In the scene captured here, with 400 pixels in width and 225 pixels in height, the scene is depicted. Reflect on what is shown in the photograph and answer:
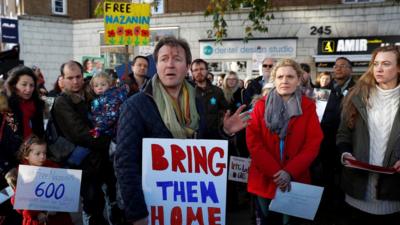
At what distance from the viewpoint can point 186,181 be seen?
2488mm

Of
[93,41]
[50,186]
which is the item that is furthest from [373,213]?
[93,41]

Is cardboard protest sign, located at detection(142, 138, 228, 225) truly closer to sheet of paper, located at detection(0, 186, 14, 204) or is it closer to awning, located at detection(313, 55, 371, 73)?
sheet of paper, located at detection(0, 186, 14, 204)

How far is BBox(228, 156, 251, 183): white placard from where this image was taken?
4.66m

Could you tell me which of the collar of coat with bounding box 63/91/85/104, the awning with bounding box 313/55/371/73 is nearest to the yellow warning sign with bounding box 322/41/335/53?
the awning with bounding box 313/55/371/73

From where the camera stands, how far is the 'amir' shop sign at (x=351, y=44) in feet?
48.7

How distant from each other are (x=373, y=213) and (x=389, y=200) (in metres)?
0.17

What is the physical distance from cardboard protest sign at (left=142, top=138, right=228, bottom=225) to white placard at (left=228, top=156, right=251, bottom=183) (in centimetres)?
216

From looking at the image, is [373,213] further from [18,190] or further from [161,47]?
[18,190]

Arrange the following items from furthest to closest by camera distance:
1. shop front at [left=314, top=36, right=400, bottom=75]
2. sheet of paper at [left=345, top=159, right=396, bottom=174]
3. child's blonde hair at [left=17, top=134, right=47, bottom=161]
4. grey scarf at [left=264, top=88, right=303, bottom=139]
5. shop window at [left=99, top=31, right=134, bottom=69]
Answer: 1. shop window at [left=99, top=31, right=134, bottom=69]
2. shop front at [left=314, top=36, right=400, bottom=75]
3. child's blonde hair at [left=17, top=134, right=47, bottom=161]
4. grey scarf at [left=264, top=88, right=303, bottom=139]
5. sheet of paper at [left=345, top=159, right=396, bottom=174]

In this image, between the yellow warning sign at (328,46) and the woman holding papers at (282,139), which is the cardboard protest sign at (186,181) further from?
the yellow warning sign at (328,46)

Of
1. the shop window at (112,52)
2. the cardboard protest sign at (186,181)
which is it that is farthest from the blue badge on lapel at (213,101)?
the shop window at (112,52)

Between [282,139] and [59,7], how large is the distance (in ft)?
68.3

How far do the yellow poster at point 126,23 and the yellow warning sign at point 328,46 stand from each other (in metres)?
9.72

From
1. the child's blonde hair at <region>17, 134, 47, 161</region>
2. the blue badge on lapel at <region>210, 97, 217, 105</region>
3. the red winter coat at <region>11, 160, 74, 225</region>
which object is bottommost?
the red winter coat at <region>11, 160, 74, 225</region>
